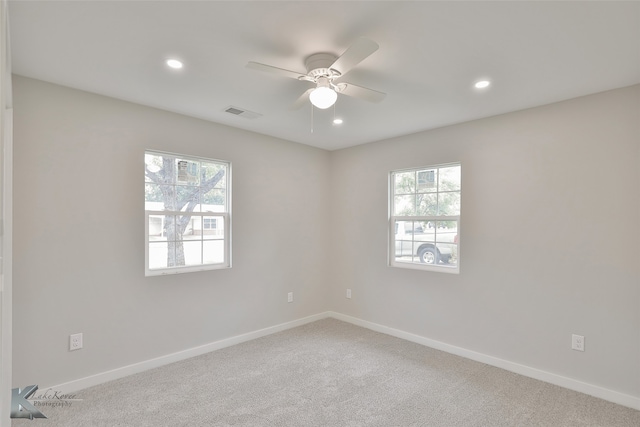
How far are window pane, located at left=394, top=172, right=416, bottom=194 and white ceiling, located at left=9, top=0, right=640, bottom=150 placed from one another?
1.13m

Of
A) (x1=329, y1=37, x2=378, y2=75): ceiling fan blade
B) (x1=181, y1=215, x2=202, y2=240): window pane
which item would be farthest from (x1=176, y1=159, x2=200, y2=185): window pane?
(x1=329, y1=37, x2=378, y2=75): ceiling fan blade

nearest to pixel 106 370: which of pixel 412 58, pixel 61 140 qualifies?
pixel 61 140

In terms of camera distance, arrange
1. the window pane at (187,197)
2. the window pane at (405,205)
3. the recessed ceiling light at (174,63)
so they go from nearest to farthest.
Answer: the recessed ceiling light at (174,63), the window pane at (187,197), the window pane at (405,205)

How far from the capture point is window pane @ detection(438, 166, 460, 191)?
3.64 metres

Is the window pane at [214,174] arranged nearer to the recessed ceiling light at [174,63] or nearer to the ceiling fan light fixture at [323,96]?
the recessed ceiling light at [174,63]

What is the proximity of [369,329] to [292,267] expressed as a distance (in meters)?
1.29

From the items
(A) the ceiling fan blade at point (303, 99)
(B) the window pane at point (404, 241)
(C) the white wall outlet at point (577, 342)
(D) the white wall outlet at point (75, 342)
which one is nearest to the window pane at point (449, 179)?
(B) the window pane at point (404, 241)

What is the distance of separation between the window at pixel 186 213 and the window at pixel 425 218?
2053 mm

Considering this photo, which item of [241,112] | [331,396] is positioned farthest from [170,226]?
[331,396]

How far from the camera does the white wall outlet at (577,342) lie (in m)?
2.77

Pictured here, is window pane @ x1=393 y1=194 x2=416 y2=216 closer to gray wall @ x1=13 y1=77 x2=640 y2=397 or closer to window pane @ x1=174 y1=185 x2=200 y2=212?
gray wall @ x1=13 y1=77 x2=640 y2=397

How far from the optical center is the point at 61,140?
2641 mm

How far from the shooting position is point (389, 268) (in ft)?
13.7
